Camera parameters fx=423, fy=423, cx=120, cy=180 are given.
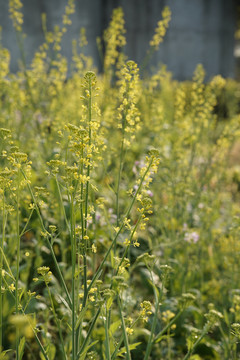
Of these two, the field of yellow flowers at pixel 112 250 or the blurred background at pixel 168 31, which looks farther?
the blurred background at pixel 168 31

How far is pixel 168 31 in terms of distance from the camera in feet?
53.8

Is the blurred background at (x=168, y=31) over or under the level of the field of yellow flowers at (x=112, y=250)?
over

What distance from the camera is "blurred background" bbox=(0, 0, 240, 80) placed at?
1412 centimetres

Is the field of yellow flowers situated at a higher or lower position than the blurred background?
lower

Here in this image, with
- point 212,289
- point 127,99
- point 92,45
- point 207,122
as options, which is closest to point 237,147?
point 207,122

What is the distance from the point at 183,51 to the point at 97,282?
16.6 metres

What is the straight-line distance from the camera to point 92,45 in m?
15.4

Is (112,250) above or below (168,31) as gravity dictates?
below

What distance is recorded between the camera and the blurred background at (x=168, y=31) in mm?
14117

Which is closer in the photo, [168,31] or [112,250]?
[112,250]

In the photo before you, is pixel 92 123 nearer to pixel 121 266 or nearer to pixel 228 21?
pixel 121 266

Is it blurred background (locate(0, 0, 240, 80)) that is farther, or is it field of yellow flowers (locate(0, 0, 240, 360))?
blurred background (locate(0, 0, 240, 80))

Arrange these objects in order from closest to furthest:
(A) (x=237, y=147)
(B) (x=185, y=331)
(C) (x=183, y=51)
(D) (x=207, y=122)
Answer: (B) (x=185, y=331) → (D) (x=207, y=122) → (A) (x=237, y=147) → (C) (x=183, y=51)

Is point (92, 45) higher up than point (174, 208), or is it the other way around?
point (92, 45)
